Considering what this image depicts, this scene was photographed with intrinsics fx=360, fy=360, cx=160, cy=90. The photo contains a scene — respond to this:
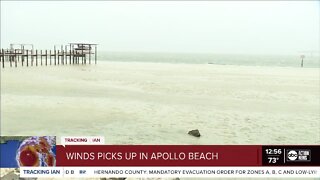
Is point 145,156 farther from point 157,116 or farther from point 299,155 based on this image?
point 157,116

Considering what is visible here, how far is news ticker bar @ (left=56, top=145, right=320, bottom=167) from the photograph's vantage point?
4.18 meters

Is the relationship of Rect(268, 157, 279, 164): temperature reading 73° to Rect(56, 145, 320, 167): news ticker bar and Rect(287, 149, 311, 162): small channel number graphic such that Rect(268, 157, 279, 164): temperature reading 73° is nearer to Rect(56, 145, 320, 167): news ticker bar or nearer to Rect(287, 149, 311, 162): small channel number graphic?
Rect(56, 145, 320, 167): news ticker bar

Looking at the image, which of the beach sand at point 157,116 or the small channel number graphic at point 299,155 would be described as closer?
the small channel number graphic at point 299,155

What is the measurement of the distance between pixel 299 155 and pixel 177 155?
1540 mm

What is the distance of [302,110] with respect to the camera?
44.4ft

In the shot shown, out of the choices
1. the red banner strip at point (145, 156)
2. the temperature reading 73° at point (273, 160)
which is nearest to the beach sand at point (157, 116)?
the red banner strip at point (145, 156)

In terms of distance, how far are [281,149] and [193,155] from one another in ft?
3.66

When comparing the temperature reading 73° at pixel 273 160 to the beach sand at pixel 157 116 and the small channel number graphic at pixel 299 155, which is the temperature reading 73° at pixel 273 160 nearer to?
the small channel number graphic at pixel 299 155

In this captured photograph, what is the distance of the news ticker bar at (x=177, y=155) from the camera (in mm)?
4180

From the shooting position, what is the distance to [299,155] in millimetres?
4465

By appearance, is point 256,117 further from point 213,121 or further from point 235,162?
point 235,162

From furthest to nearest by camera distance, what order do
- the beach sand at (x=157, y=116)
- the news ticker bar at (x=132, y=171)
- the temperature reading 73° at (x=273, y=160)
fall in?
the beach sand at (x=157, y=116), the temperature reading 73° at (x=273, y=160), the news ticker bar at (x=132, y=171)

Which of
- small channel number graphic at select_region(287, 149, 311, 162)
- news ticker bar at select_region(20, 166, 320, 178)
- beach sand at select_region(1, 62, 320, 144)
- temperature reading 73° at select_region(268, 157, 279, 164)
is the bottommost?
beach sand at select_region(1, 62, 320, 144)

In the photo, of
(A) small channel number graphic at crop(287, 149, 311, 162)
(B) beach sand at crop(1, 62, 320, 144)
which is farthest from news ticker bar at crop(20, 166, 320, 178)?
(B) beach sand at crop(1, 62, 320, 144)
